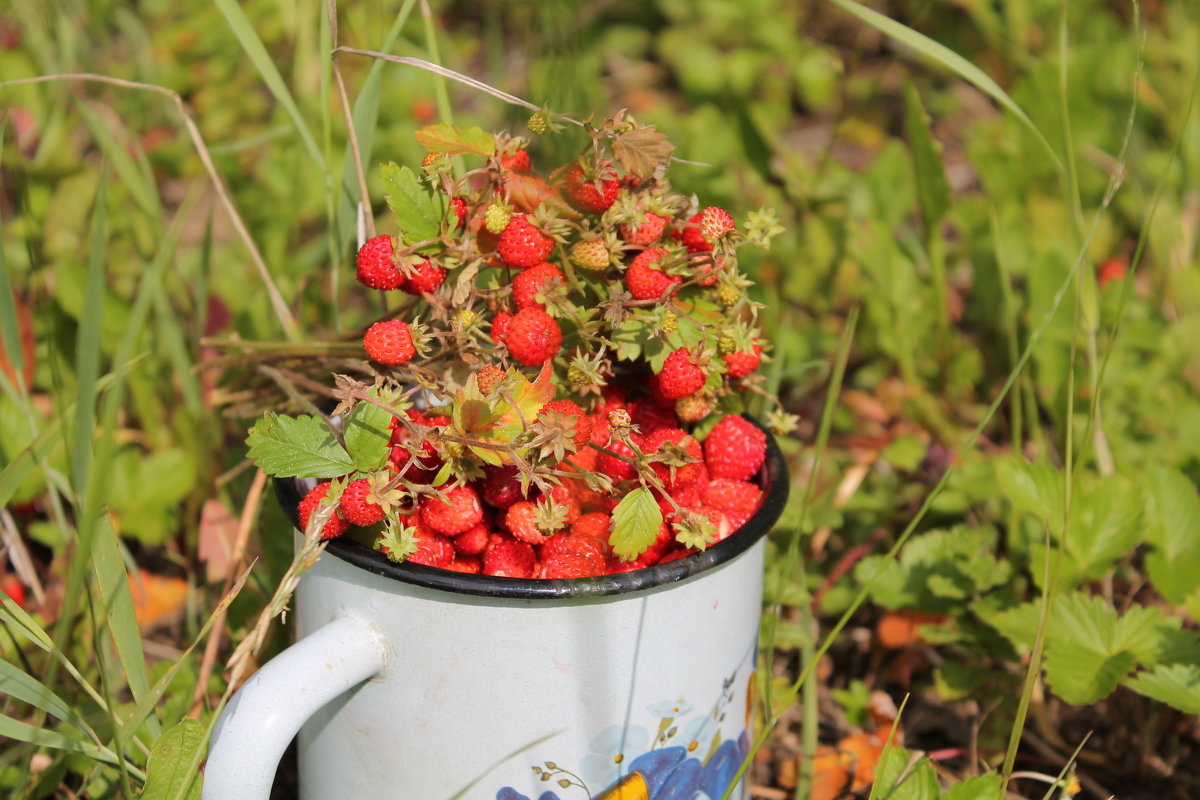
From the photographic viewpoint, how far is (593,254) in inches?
29.8

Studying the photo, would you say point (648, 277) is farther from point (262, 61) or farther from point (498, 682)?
point (262, 61)

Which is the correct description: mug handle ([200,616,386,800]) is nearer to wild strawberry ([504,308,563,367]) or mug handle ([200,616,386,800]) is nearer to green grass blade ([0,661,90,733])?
green grass blade ([0,661,90,733])

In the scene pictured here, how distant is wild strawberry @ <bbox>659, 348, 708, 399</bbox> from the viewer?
767 mm

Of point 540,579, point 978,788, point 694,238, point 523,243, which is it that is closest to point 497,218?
point 523,243

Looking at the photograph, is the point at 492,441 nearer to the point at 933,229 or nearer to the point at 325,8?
the point at 325,8

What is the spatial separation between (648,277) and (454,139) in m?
0.16

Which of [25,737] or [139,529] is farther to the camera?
[139,529]

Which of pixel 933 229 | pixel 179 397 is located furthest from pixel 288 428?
pixel 933 229

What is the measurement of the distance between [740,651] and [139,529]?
0.72 meters

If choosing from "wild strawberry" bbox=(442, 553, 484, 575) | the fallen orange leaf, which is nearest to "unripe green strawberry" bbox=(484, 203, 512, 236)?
"wild strawberry" bbox=(442, 553, 484, 575)

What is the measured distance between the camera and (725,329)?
77 centimetres

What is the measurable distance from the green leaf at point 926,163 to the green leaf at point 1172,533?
17.6 inches

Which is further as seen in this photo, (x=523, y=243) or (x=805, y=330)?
(x=805, y=330)

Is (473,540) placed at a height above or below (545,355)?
below
